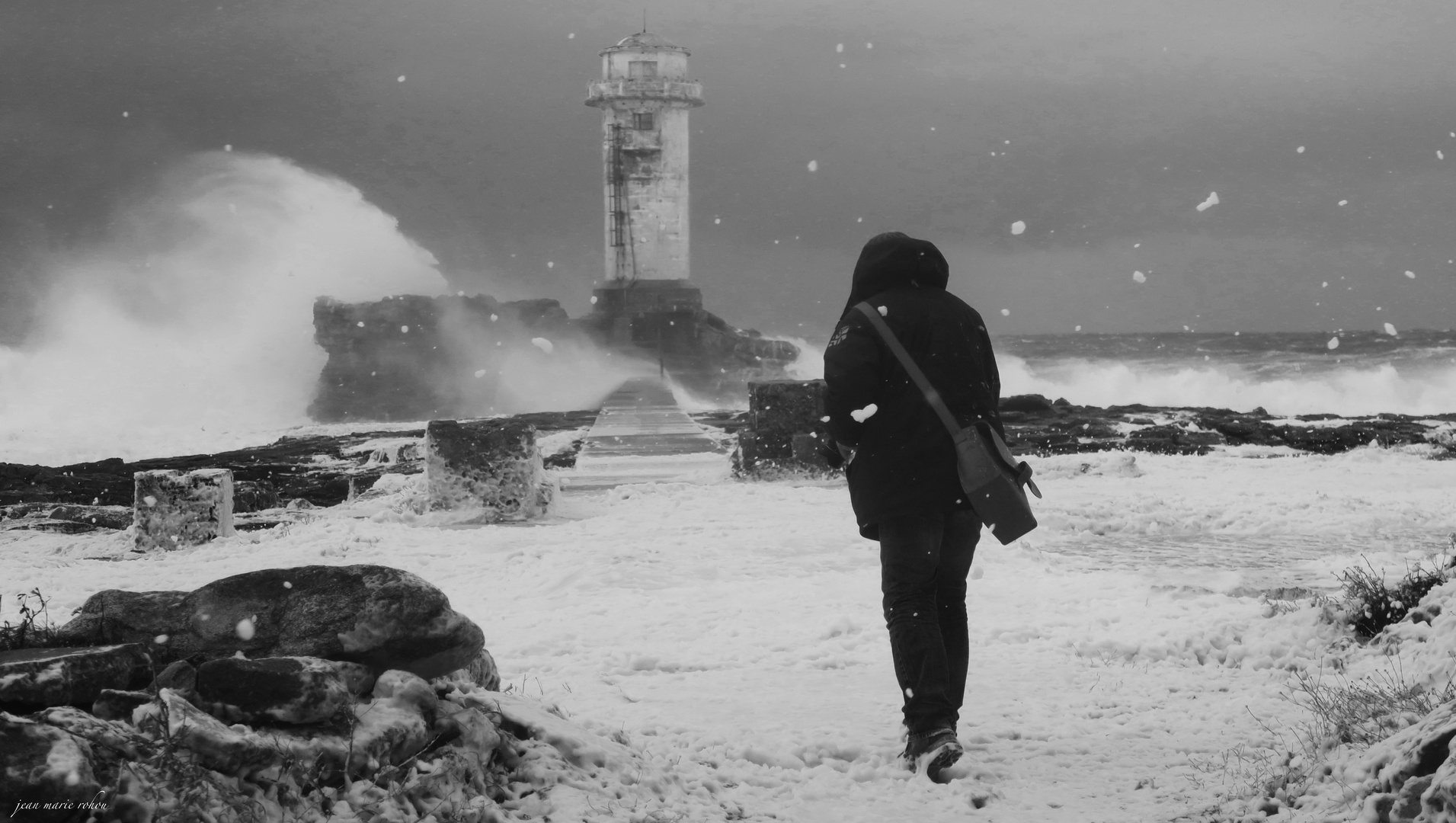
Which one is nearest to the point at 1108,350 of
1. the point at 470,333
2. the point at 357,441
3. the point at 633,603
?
the point at 470,333

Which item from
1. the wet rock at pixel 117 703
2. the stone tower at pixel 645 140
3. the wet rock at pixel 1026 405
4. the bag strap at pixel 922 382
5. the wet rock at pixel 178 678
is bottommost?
the wet rock at pixel 117 703

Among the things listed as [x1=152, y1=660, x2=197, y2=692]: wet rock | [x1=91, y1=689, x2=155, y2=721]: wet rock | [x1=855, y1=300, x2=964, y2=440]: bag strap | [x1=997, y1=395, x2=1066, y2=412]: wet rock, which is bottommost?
[x1=91, y1=689, x2=155, y2=721]: wet rock

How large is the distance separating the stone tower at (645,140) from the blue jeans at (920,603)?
38.5 meters

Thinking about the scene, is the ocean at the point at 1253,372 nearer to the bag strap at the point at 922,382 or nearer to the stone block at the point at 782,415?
the stone block at the point at 782,415

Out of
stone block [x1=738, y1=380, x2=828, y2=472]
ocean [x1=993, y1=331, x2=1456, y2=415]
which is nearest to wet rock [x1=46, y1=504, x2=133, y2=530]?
stone block [x1=738, y1=380, x2=828, y2=472]

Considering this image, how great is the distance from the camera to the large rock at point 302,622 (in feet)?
12.5

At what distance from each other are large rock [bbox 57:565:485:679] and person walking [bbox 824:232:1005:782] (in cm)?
133

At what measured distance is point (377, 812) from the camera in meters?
3.12

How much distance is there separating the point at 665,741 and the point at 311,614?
1.18 metres

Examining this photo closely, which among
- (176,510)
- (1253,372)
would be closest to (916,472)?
(176,510)

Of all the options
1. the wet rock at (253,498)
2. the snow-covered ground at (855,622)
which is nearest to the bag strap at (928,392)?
the snow-covered ground at (855,622)

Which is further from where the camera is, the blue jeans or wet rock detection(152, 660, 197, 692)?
the blue jeans

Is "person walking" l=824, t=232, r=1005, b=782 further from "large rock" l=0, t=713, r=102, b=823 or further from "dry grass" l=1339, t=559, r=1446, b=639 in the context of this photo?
"large rock" l=0, t=713, r=102, b=823

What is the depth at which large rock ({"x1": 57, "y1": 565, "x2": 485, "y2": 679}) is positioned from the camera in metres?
3.80
